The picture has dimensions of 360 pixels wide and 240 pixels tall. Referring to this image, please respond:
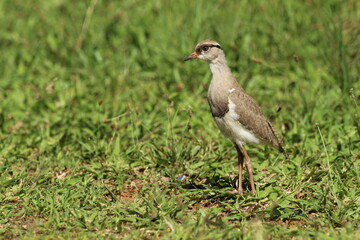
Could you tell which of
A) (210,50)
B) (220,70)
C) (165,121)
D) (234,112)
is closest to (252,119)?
(234,112)

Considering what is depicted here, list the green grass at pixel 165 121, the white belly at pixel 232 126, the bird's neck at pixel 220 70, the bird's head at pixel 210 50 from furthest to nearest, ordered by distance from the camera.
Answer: the bird's head at pixel 210 50 → the bird's neck at pixel 220 70 → the white belly at pixel 232 126 → the green grass at pixel 165 121

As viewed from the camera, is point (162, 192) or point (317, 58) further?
point (317, 58)

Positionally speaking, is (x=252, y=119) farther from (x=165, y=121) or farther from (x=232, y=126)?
(x=165, y=121)

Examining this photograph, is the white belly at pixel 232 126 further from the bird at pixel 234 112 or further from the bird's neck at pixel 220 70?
the bird's neck at pixel 220 70

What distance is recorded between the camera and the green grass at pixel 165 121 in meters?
5.68

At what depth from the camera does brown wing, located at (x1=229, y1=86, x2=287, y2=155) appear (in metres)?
6.21

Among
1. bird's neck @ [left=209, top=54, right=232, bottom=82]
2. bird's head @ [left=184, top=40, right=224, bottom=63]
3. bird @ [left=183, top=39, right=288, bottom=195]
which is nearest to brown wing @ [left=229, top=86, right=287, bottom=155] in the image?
bird @ [left=183, top=39, right=288, bottom=195]

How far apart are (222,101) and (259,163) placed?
3.97 feet

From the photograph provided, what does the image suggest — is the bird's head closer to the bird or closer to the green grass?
the bird

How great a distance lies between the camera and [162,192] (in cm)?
612

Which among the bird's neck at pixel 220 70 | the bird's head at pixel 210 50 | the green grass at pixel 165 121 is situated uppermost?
the bird's head at pixel 210 50

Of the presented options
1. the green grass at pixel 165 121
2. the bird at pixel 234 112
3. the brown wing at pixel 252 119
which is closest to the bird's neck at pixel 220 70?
the bird at pixel 234 112

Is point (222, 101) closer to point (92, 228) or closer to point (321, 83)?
point (92, 228)

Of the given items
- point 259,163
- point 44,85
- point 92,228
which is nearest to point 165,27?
point 44,85
